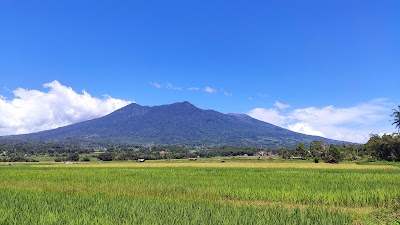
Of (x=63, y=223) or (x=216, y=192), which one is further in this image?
(x=216, y=192)

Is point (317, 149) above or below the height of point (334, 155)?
above

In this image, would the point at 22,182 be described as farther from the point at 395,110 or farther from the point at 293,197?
the point at 395,110

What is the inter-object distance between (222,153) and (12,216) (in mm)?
149703

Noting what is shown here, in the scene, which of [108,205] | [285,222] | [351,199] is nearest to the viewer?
[285,222]

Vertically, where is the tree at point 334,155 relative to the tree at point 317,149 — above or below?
below

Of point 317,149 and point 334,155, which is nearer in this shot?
point 334,155

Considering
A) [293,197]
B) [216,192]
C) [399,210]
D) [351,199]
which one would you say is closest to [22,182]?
[216,192]

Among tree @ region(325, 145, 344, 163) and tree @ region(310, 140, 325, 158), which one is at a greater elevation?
tree @ region(310, 140, 325, 158)

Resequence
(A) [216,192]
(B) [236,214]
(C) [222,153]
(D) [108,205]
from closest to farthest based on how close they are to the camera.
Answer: (B) [236,214] → (D) [108,205] → (A) [216,192] → (C) [222,153]

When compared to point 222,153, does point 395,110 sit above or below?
above

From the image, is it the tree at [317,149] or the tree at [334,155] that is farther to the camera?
the tree at [317,149]

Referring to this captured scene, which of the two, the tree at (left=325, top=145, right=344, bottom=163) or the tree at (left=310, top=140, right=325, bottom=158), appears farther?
the tree at (left=310, top=140, right=325, bottom=158)

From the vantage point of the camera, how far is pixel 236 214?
35.3ft

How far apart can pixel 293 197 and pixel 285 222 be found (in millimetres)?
7814
